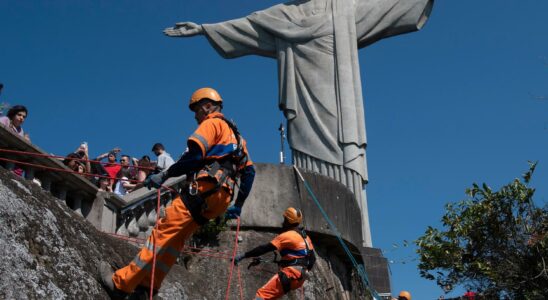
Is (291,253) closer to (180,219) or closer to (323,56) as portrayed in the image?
(180,219)

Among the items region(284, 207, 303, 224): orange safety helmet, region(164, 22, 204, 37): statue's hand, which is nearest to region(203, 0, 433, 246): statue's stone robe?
region(164, 22, 204, 37): statue's hand

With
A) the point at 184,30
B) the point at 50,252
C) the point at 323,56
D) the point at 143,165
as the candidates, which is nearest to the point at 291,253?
the point at 50,252

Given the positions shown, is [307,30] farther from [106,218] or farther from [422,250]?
[106,218]

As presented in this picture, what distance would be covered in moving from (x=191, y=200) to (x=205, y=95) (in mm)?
912

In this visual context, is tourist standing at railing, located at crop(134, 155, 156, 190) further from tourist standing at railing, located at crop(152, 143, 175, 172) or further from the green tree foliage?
the green tree foliage

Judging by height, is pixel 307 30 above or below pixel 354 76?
above

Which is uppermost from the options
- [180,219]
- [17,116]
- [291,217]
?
[17,116]

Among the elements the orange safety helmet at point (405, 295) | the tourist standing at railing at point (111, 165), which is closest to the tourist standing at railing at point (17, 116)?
the tourist standing at railing at point (111, 165)

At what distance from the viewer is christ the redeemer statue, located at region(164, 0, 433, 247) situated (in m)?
16.9

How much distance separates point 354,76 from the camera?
17562 mm

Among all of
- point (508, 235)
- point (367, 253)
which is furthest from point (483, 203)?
point (367, 253)

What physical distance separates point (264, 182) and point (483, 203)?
386 cm

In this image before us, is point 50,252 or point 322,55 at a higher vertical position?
point 322,55

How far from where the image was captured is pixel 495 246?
11703mm
